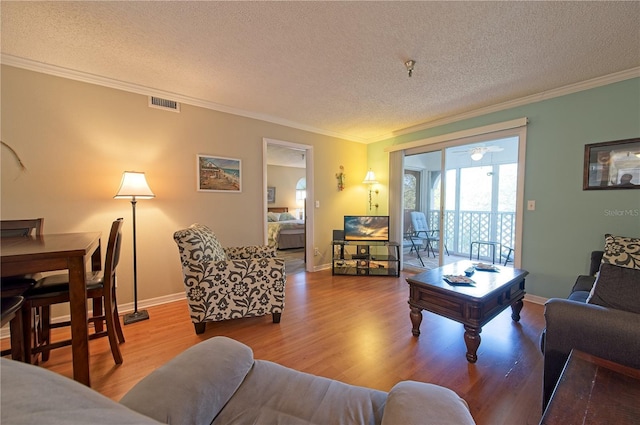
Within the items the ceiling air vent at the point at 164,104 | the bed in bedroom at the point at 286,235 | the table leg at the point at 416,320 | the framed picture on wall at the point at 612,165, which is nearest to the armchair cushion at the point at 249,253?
the table leg at the point at 416,320

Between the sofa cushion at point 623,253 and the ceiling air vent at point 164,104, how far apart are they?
444cm

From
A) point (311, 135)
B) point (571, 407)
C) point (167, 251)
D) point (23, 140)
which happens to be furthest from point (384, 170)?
point (23, 140)

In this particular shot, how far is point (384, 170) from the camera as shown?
4617 millimetres

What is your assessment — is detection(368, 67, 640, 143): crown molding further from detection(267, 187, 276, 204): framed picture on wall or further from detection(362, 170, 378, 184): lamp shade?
detection(267, 187, 276, 204): framed picture on wall

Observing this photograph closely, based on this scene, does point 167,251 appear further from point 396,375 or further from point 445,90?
point 445,90

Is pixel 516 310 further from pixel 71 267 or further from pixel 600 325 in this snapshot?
pixel 71 267

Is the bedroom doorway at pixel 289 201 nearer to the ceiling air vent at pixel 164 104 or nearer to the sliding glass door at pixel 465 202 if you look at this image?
the ceiling air vent at pixel 164 104

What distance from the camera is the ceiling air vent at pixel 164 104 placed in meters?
2.76

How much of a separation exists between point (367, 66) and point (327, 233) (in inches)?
109

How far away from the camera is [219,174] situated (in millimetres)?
3203

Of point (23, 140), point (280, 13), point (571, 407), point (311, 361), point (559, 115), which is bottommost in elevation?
point (311, 361)

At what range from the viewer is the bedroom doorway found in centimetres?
412

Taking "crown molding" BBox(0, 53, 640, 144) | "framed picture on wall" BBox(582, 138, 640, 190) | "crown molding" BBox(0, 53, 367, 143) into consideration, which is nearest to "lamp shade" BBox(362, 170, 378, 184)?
"crown molding" BBox(0, 53, 640, 144)

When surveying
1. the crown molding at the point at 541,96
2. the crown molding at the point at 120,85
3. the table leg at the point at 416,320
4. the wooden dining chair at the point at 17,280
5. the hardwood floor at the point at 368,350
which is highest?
the crown molding at the point at 541,96
